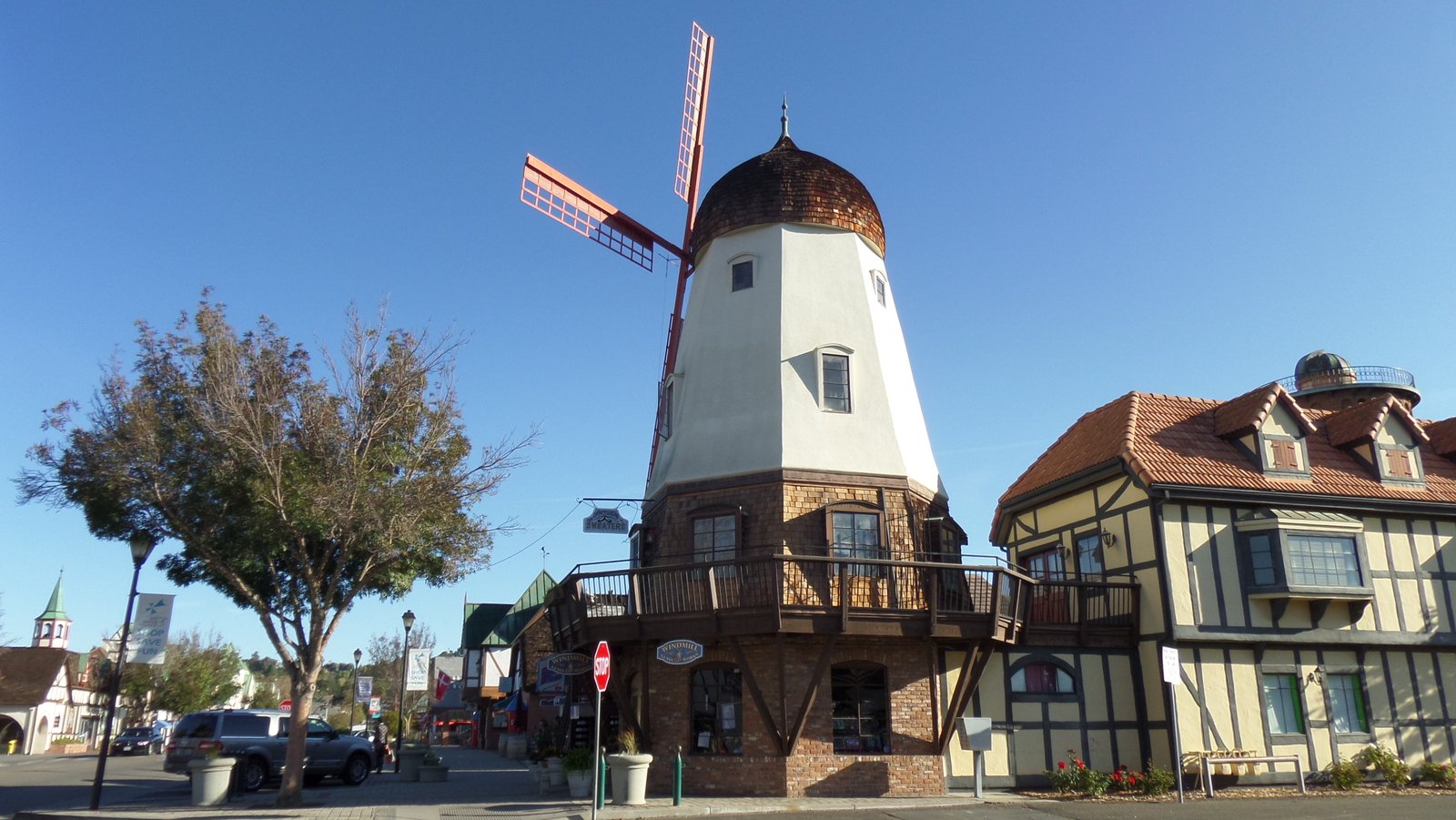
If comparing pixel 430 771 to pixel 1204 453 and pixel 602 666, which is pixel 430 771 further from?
pixel 1204 453

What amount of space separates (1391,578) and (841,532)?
12396mm

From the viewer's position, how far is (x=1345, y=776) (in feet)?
62.7

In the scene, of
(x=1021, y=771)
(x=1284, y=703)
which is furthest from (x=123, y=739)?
(x=1284, y=703)

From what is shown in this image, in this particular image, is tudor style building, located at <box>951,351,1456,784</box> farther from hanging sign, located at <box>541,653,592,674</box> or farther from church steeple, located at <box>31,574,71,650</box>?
church steeple, located at <box>31,574,71,650</box>

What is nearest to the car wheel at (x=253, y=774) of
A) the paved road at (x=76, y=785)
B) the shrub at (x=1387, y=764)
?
the paved road at (x=76, y=785)

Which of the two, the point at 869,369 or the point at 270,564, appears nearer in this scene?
the point at 270,564

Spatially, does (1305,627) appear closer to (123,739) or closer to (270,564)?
(270,564)

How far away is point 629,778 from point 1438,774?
1635cm

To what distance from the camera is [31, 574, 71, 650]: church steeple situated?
3100 inches

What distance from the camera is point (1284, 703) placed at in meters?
20.2

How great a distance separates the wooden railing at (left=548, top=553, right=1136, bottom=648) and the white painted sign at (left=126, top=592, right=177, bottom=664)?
7504 millimetres

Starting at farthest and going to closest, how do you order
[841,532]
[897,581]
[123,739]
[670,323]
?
1. [123,739]
2. [670,323]
3. [841,532]
4. [897,581]

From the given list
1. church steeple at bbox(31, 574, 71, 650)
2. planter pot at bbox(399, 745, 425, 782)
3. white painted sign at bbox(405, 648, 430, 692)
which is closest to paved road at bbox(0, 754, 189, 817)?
planter pot at bbox(399, 745, 425, 782)

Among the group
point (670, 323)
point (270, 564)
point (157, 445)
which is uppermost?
point (670, 323)
